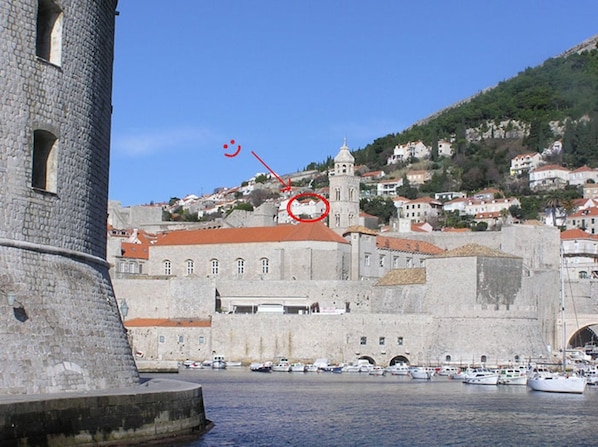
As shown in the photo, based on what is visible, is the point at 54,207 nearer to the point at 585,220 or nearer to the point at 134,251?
the point at 134,251

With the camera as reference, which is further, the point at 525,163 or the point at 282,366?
the point at 525,163

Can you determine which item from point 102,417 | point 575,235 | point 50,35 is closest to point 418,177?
point 575,235

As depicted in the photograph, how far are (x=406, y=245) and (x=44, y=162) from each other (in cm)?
5198

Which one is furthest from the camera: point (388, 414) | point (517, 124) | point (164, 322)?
point (517, 124)

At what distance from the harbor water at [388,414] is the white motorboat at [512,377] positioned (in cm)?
117

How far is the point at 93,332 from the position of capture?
1572cm

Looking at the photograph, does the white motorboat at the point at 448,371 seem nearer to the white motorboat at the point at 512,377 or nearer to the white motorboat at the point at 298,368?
the white motorboat at the point at 512,377

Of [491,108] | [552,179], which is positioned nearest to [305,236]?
[552,179]

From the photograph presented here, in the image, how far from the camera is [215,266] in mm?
61781

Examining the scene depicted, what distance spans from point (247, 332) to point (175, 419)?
122 ft

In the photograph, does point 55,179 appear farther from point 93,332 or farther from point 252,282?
point 252,282

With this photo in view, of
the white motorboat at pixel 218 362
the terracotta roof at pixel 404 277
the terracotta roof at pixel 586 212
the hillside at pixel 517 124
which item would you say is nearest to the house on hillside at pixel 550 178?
the hillside at pixel 517 124

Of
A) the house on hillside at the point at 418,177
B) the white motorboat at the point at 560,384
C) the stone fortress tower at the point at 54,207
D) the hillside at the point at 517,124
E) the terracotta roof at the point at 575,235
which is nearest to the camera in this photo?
the stone fortress tower at the point at 54,207

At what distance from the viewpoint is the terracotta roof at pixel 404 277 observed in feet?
173
